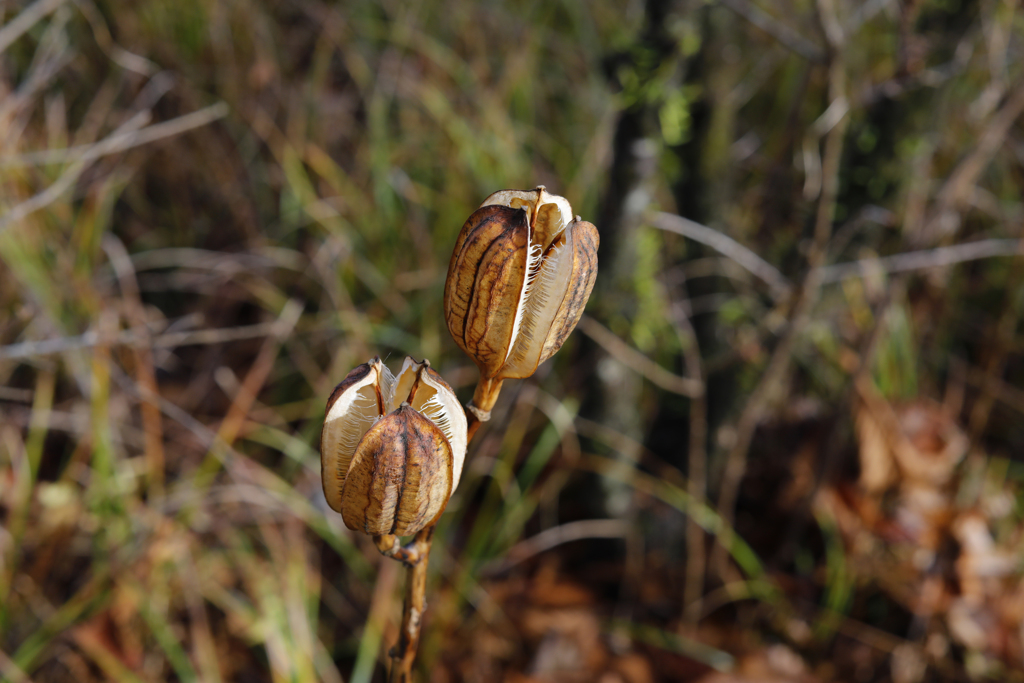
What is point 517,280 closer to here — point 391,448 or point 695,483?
point 391,448

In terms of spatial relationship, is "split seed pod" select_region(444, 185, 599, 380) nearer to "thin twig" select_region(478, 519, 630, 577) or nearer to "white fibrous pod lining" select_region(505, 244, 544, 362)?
"white fibrous pod lining" select_region(505, 244, 544, 362)

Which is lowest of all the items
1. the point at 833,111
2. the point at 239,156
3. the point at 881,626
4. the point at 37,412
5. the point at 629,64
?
the point at 881,626

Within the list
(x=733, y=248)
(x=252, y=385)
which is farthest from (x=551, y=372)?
(x=252, y=385)

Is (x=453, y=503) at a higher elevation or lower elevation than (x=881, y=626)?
higher

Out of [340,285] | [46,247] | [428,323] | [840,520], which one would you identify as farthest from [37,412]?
[840,520]

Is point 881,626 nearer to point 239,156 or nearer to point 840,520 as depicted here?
point 840,520

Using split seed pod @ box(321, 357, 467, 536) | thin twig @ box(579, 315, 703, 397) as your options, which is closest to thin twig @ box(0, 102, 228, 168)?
thin twig @ box(579, 315, 703, 397)

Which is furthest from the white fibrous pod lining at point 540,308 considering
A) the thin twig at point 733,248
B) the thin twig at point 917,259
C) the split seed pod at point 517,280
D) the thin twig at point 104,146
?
the thin twig at point 104,146
